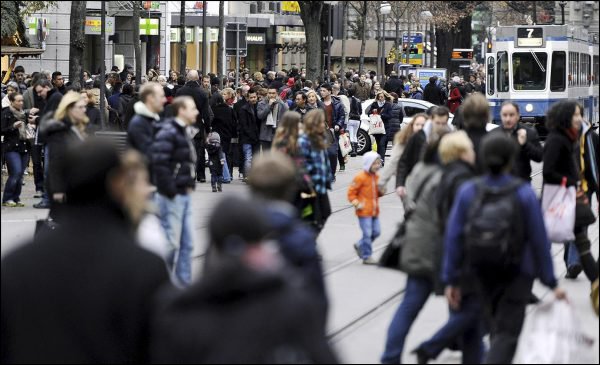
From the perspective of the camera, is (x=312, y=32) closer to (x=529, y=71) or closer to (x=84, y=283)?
(x=529, y=71)

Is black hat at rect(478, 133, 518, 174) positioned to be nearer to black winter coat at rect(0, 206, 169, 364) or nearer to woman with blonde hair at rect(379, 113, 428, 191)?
black winter coat at rect(0, 206, 169, 364)

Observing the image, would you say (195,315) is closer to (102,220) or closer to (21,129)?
(102,220)

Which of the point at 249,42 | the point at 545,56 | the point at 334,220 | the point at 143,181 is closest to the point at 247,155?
the point at 334,220

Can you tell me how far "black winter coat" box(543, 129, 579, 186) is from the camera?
11.5m

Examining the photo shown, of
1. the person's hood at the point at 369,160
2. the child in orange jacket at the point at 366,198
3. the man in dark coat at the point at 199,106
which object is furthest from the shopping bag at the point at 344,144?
the person's hood at the point at 369,160

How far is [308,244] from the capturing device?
19.4 feet

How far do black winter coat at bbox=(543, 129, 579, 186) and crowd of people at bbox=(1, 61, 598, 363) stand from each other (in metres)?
0.01

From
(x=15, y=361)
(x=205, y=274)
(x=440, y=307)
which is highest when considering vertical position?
(x=205, y=274)

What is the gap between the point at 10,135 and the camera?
1894cm

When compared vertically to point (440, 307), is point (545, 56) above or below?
above

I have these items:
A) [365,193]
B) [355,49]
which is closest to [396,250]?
[365,193]

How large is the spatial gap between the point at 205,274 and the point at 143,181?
80 centimetres

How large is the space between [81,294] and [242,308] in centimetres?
60

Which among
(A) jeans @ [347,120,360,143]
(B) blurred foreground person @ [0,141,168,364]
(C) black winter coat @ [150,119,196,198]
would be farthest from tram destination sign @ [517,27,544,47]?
(B) blurred foreground person @ [0,141,168,364]
